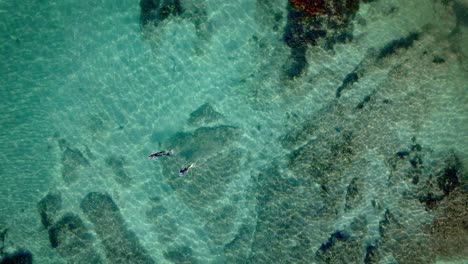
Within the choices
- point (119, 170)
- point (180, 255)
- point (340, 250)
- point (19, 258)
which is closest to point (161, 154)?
point (119, 170)

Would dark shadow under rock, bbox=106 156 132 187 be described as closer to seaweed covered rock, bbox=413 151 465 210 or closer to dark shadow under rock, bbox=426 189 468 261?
seaweed covered rock, bbox=413 151 465 210

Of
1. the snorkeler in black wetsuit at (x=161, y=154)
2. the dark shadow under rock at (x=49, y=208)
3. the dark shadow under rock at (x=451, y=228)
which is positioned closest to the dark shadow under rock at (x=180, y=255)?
the snorkeler in black wetsuit at (x=161, y=154)

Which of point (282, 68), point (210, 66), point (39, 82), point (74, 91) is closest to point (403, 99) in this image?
point (282, 68)

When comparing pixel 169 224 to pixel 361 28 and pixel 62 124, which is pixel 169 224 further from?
pixel 361 28

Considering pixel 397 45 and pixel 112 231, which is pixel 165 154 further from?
pixel 397 45

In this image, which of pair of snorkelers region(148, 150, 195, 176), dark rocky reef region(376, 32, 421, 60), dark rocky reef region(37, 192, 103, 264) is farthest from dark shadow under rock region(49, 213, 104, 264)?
dark rocky reef region(376, 32, 421, 60)

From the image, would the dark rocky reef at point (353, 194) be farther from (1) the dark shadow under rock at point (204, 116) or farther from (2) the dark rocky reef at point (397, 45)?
(1) the dark shadow under rock at point (204, 116)
